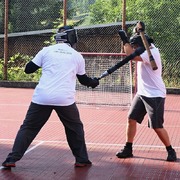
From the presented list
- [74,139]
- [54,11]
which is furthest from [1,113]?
[54,11]

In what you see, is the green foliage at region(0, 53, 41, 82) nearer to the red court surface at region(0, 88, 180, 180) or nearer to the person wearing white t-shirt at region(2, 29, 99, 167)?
the red court surface at region(0, 88, 180, 180)

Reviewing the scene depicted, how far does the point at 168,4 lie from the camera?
1920cm

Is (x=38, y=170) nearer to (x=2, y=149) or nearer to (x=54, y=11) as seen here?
(x=2, y=149)

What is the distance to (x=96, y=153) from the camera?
8.12 meters

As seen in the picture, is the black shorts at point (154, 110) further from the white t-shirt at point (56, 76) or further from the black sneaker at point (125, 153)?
the white t-shirt at point (56, 76)

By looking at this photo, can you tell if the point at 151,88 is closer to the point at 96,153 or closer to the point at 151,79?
the point at 151,79

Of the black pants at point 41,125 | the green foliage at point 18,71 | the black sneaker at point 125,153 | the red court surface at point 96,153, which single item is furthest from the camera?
the green foliage at point 18,71

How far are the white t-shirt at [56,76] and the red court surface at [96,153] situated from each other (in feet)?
3.09

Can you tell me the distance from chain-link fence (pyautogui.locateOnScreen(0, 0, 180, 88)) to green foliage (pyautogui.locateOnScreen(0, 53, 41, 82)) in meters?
0.04

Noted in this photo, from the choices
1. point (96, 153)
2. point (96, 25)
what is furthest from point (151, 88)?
point (96, 25)

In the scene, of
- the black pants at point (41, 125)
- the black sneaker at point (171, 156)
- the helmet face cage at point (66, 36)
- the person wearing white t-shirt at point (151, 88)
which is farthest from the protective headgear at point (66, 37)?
the black sneaker at point (171, 156)

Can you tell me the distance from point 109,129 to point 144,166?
337 cm

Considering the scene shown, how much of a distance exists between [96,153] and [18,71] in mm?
13254

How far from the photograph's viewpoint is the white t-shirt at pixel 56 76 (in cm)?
681
